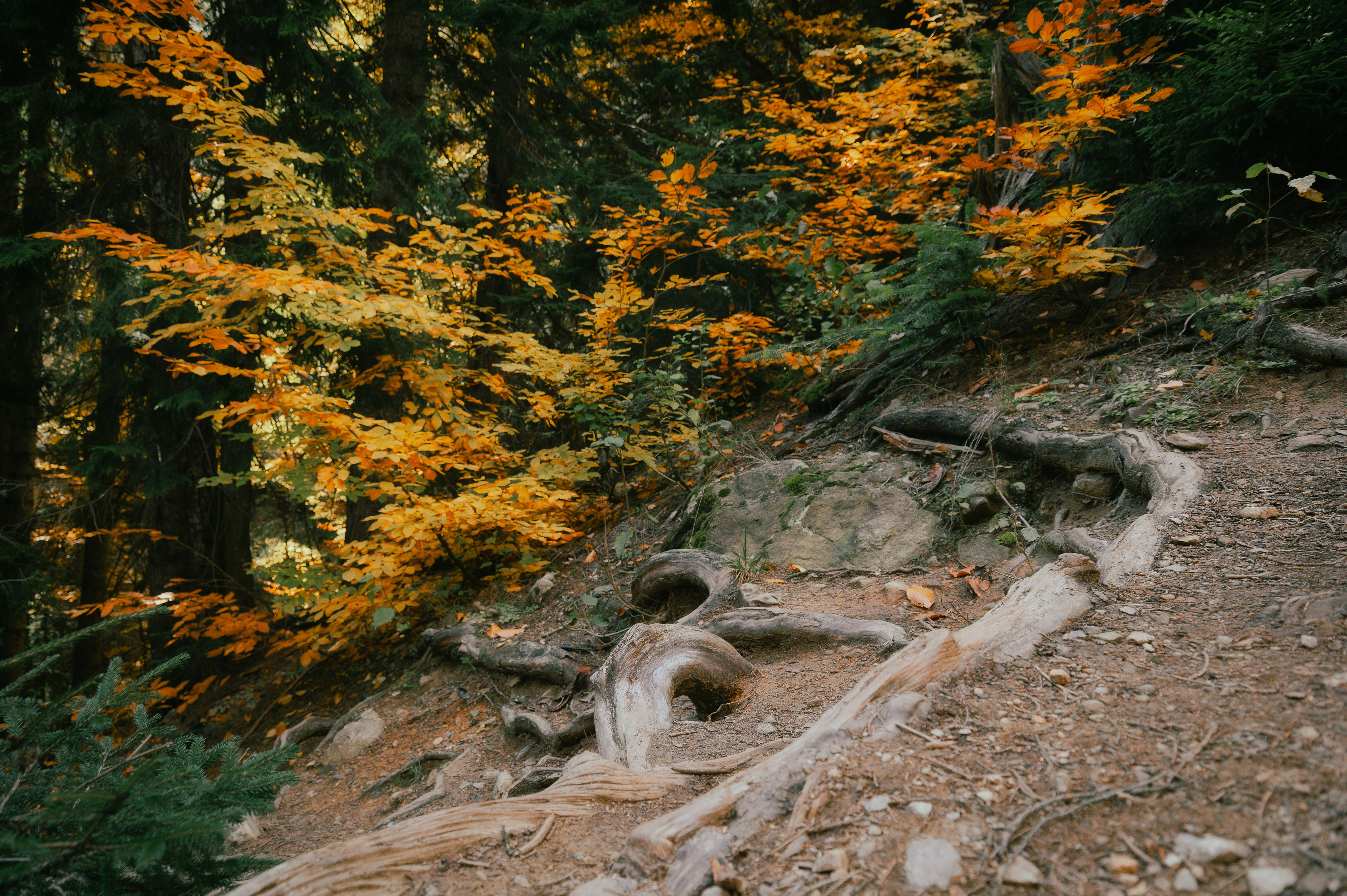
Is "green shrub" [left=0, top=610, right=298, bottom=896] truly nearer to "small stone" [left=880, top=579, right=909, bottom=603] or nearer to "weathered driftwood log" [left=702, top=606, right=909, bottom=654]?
"weathered driftwood log" [left=702, top=606, right=909, bottom=654]

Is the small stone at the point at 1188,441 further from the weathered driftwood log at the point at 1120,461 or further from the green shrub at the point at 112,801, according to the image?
the green shrub at the point at 112,801

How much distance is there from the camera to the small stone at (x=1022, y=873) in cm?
112

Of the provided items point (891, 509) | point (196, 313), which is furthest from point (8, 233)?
point (891, 509)

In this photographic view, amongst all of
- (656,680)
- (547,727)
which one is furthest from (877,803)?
(547,727)

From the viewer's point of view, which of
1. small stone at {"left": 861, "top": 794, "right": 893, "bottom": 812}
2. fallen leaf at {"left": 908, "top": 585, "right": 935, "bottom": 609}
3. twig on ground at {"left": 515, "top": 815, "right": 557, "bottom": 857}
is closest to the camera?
small stone at {"left": 861, "top": 794, "right": 893, "bottom": 812}

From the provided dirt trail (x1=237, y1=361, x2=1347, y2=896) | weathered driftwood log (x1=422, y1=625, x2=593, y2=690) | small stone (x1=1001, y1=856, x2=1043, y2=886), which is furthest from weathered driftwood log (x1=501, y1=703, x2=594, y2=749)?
small stone (x1=1001, y1=856, x2=1043, y2=886)

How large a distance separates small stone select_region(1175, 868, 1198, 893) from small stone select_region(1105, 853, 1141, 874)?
6cm

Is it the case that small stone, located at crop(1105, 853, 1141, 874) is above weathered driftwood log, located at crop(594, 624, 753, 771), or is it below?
above

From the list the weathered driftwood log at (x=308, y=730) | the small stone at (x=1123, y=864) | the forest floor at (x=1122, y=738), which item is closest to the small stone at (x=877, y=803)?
the forest floor at (x=1122, y=738)

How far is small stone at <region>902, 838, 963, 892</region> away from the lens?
3.90 feet

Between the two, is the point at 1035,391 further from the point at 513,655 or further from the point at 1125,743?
the point at 513,655

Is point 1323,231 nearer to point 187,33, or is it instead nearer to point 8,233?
point 187,33

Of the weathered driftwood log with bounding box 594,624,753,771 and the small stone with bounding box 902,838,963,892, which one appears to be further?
the weathered driftwood log with bounding box 594,624,753,771

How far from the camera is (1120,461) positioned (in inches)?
123
